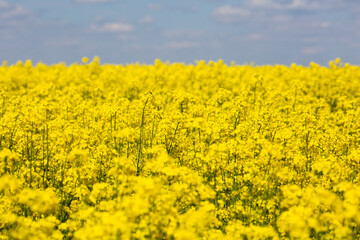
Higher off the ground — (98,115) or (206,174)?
(98,115)

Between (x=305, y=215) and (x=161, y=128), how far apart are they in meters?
3.98

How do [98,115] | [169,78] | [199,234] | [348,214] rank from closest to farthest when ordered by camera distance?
[348,214], [199,234], [98,115], [169,78]

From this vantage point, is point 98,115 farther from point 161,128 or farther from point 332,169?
point 332,169

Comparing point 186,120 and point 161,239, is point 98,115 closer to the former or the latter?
point 186,120

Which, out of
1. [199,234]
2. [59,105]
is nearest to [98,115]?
[59,105]

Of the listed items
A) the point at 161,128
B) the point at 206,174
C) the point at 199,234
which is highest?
the point at 161,128

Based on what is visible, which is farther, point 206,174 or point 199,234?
point 206,174

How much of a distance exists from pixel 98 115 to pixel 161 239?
5.90 metres

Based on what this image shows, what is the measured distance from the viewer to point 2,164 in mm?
7484

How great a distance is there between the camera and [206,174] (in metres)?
7.70

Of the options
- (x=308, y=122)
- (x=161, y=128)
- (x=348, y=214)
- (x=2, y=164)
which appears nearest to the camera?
(x=348, y=214)

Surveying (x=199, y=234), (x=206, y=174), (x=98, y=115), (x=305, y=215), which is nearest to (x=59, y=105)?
(x=98, y=115)

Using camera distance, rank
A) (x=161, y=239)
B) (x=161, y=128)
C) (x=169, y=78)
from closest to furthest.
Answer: (x=161, y=239)
(x=161, y=128)
(x=169, y=78)

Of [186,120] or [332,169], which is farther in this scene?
[186,120]
